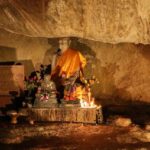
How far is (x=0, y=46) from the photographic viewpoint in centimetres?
1155

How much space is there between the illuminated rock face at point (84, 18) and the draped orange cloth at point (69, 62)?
21.0 inches

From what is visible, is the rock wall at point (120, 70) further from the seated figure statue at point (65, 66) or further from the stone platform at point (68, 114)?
the stone platform at point (68, 114)

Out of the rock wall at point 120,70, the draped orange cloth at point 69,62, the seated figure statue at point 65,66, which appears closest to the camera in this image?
the seated figure statue at point 65,66

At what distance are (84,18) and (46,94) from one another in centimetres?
209

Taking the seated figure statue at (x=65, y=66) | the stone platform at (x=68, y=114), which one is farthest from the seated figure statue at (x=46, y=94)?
the seated figure statue at (x=65, y=66)

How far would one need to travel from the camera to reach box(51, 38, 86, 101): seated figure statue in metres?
10.1

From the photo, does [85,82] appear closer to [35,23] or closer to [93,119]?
[93,119]

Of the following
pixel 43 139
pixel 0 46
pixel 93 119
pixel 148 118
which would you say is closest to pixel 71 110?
pixel 93 119

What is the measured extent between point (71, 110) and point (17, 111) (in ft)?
4.54

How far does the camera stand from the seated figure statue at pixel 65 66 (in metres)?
10.1

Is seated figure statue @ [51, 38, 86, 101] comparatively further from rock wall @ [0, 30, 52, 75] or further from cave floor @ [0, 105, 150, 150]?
cave floor @ [0, 105, 150, 150]

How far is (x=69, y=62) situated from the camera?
10.4 metres

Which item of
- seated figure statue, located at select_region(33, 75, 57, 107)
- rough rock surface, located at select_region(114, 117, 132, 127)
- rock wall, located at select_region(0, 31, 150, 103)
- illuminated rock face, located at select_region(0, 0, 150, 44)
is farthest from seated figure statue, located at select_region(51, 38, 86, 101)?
rough rock surface, located at select_region(114, 117, 132, 127)

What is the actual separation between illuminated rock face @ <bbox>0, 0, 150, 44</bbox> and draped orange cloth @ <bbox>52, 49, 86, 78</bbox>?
53 centimetres
